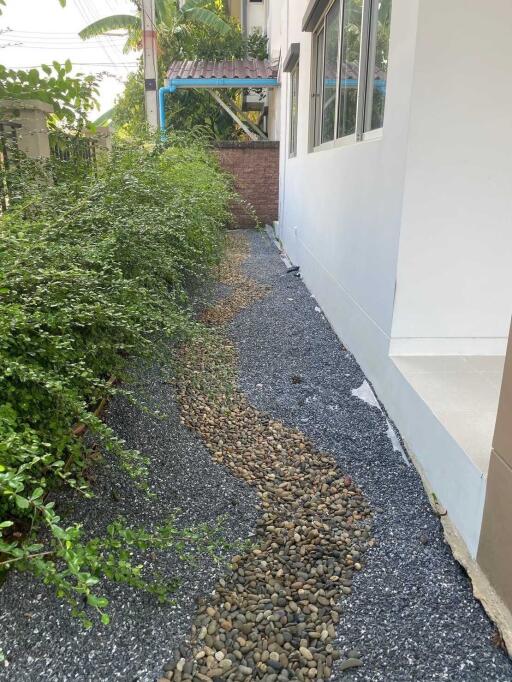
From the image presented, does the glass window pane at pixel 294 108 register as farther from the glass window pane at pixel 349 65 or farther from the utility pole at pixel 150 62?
the glass window pane at pixel 349 65

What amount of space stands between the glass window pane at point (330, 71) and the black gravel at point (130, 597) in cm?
367

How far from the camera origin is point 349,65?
415cm

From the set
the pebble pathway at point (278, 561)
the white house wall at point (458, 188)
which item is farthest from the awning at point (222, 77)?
the pebble pathway at point (278, 561)

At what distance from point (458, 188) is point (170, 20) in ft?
46.2

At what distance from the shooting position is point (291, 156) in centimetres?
816

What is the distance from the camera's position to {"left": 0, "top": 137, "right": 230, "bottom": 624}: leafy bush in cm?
139

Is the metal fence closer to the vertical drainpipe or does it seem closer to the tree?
the vertical drainpipe

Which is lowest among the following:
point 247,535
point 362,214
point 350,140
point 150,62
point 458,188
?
point 247,535

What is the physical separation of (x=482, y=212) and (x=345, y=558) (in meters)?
1.77

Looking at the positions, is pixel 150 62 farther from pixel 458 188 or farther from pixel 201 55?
pixel 458 188

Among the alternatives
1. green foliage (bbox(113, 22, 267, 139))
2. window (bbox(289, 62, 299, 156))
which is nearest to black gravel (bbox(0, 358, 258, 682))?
window (bbox(289, 62, 299, 156))

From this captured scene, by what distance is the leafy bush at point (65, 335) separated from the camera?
139cm

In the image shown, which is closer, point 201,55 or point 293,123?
point 293,123

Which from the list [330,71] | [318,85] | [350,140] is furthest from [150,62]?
[350,140]
